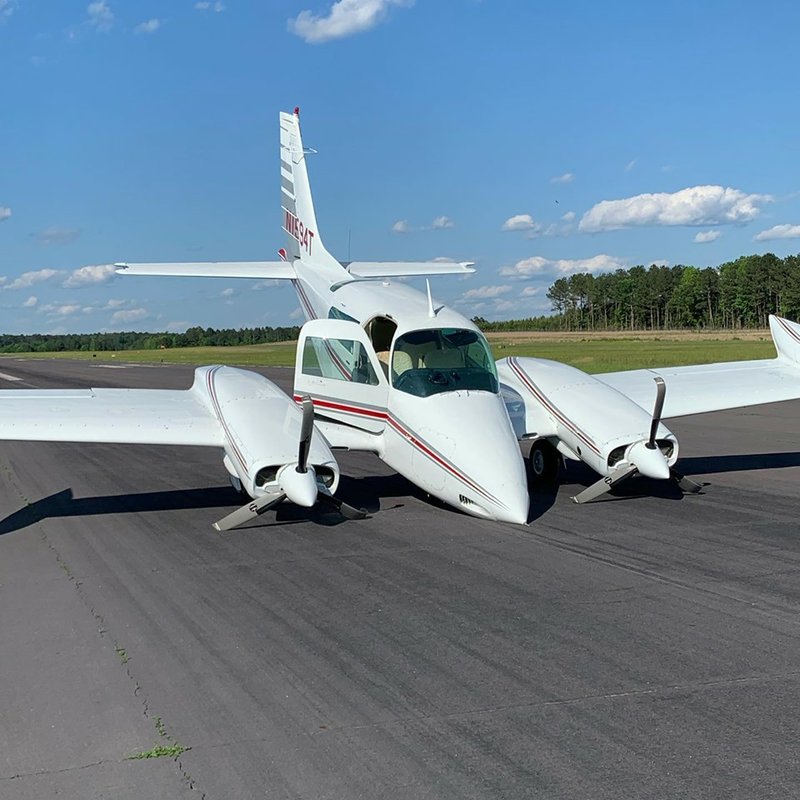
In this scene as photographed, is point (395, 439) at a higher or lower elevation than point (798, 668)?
higher

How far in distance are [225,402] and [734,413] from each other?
62.1 ft

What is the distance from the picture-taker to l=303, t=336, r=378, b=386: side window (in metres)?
14.0

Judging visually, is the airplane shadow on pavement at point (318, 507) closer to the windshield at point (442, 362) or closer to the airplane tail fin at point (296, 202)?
the windshield at point (442, 362)

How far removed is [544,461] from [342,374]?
11.6 feet

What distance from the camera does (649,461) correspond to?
12477mm

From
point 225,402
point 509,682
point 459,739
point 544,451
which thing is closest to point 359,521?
point 225,402

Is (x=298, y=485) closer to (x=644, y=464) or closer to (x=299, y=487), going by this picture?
(x=299, y=487)

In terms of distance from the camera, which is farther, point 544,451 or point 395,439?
point 544,451

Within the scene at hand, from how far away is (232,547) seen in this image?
11.0 m

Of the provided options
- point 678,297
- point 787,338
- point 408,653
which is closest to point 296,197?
point 787,338

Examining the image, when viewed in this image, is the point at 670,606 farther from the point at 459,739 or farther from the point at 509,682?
the point at 459,739

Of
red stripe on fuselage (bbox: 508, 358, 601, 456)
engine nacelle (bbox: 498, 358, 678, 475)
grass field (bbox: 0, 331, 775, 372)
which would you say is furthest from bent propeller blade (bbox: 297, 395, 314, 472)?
grass field (bbox: 0, 331, 775, 372)

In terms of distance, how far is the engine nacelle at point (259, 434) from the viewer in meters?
11.6

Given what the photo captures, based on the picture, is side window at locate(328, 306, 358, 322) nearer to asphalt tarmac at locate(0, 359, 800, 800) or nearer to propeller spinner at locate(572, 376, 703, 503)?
asphalt tarmac at locate(0, 359, 800, 800)
